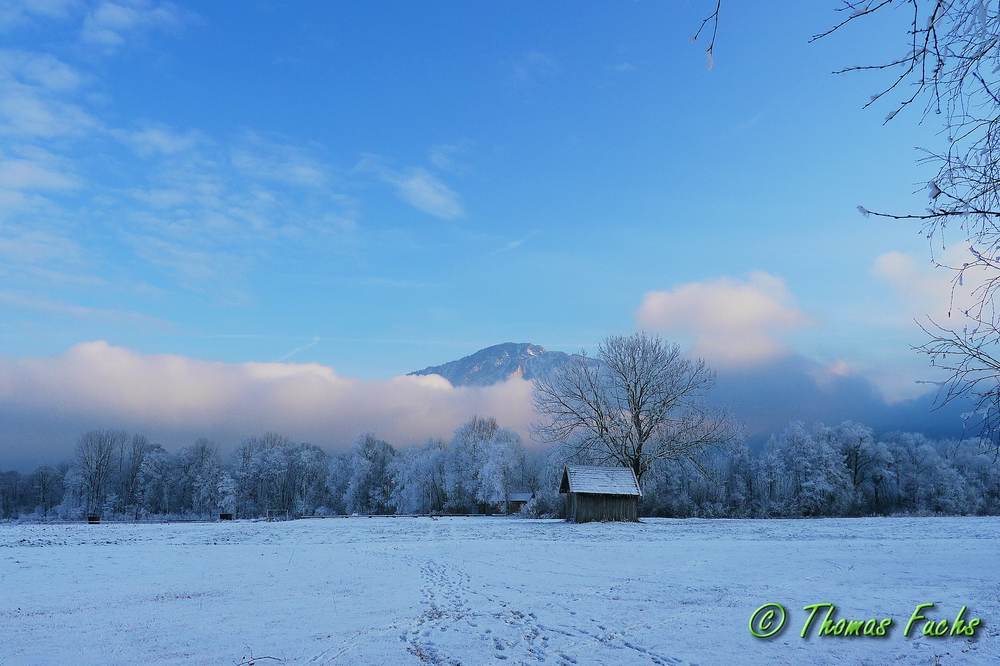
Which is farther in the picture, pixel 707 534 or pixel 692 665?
pixel 707 534

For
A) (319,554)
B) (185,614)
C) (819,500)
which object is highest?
(185,614)

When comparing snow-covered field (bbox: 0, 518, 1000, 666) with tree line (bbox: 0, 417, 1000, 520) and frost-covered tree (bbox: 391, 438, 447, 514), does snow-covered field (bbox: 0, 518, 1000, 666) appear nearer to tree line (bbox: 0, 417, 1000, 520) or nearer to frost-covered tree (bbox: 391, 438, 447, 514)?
tree line (bbox: 0, 417, 1000, 520)

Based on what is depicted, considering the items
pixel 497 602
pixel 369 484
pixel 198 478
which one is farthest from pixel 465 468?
pixel 497 602

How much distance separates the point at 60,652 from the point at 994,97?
38.5 feet

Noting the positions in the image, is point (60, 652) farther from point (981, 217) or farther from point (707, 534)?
point (707, 534)

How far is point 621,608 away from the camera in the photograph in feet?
32.0

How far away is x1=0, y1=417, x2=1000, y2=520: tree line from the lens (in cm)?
5616

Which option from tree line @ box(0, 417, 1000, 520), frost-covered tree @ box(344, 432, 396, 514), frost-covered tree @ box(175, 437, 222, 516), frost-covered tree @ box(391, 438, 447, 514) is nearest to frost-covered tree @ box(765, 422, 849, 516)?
tree line @ box(0, 417, 1000, 520)

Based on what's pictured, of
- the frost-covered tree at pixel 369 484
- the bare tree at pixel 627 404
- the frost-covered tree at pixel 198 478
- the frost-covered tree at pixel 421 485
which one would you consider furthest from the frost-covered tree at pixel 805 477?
the frost-covered tree at pixel 198 478

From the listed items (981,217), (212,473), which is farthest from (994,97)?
(212,473)

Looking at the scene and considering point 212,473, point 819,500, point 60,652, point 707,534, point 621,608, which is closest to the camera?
point 60,652

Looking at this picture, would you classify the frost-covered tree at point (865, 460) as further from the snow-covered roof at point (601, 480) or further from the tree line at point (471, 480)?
the snow-covered roof at point (601, 480)

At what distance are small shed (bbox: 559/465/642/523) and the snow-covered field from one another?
1414cm

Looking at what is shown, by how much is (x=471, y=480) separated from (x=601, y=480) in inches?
1776
